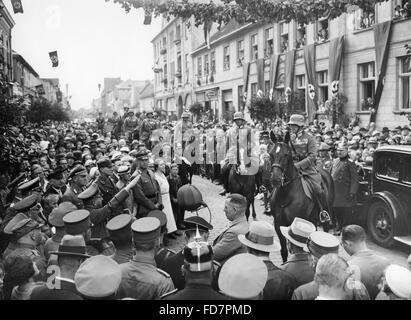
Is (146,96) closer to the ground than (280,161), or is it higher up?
higher up

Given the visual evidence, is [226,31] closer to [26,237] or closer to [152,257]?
[26,237]

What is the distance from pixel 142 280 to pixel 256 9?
476 centimetres

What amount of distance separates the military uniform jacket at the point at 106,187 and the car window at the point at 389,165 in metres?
4.41

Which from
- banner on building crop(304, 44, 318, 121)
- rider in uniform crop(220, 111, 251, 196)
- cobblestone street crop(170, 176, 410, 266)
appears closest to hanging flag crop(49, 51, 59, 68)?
cobblestone street crop(170, 176, 410, 266)

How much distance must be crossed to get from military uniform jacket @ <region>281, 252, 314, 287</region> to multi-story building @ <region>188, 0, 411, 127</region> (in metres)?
5.38

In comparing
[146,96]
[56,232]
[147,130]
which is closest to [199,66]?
[147,130]

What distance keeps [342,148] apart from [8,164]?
5786 mm

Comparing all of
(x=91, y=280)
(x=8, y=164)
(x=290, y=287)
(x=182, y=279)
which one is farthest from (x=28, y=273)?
(x=8, y=164)

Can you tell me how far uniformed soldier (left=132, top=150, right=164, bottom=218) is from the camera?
644 cm

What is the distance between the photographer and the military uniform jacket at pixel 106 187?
6.34 meters

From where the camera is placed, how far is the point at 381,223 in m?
7.00

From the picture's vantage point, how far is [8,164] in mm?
6102

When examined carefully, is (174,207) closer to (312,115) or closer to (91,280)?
(91,280)
